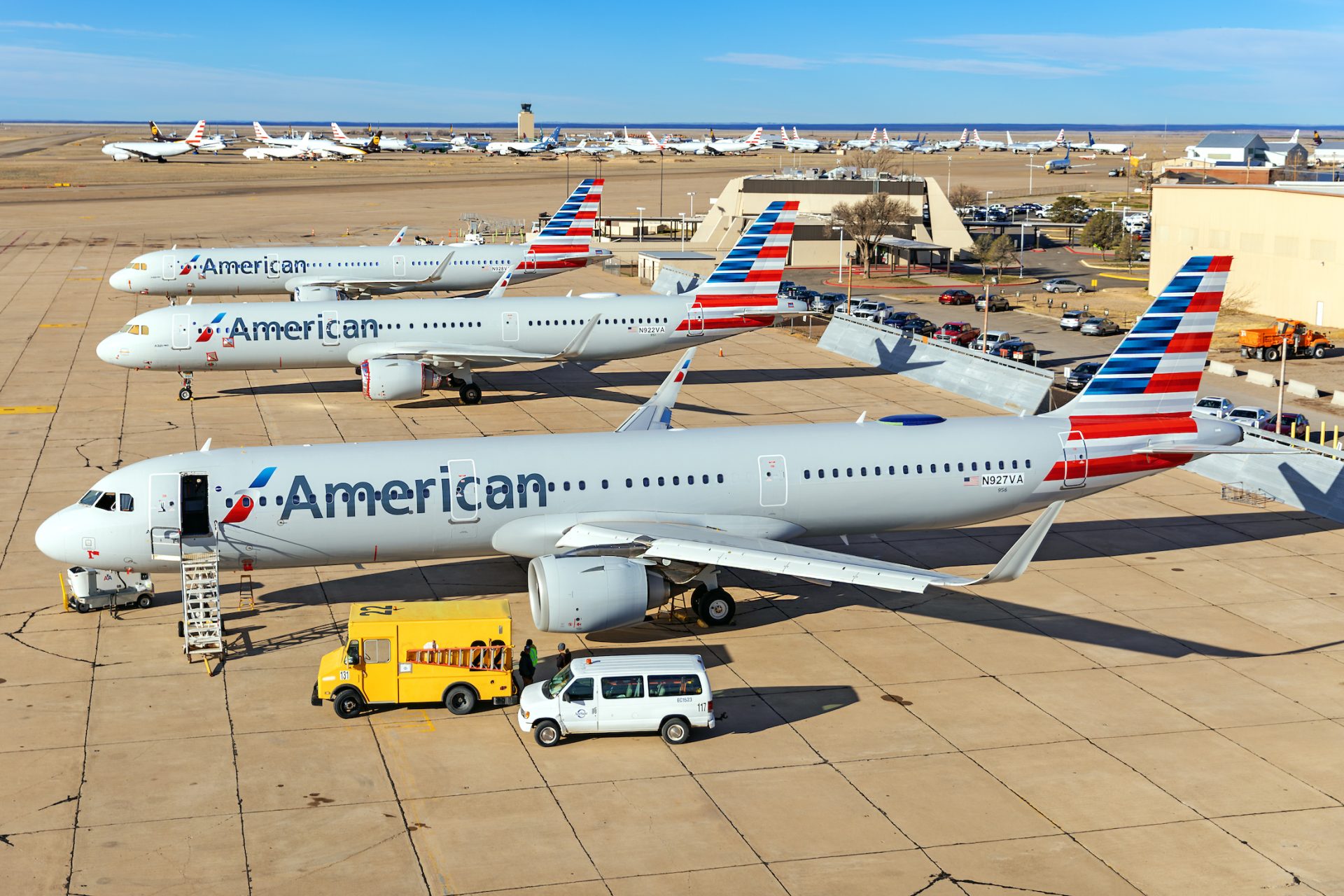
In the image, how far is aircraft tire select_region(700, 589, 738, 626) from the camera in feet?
106

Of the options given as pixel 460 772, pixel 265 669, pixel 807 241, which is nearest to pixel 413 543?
pixel 265 669

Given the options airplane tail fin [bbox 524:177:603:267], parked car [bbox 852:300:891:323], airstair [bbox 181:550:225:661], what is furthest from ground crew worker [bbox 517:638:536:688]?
airplane tail fin [bbox 524:177:603:267]

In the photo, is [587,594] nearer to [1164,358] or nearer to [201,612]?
[201,612]

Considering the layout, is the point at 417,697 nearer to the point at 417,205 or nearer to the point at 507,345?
the point at 507,345

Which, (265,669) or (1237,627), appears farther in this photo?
(1237,627)

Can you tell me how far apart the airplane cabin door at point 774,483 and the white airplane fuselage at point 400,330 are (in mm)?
27021

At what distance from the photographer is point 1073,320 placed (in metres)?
86.1

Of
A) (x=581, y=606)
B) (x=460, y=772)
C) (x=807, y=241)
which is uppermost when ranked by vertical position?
(x=807, y=241)

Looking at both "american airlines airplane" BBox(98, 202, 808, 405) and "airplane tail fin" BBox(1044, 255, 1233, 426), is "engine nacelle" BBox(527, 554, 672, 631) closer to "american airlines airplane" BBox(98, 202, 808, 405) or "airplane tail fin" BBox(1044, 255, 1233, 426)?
"airplane tail fin" BBox(1044, 255, 1233, 426)

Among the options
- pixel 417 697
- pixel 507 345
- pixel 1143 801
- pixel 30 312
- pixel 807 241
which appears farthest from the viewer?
pixel 807 241

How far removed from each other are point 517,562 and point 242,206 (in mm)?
145644

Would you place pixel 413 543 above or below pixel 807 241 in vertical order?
below

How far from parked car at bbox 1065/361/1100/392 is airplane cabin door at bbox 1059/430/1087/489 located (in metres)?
26.7

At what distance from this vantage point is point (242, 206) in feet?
552
